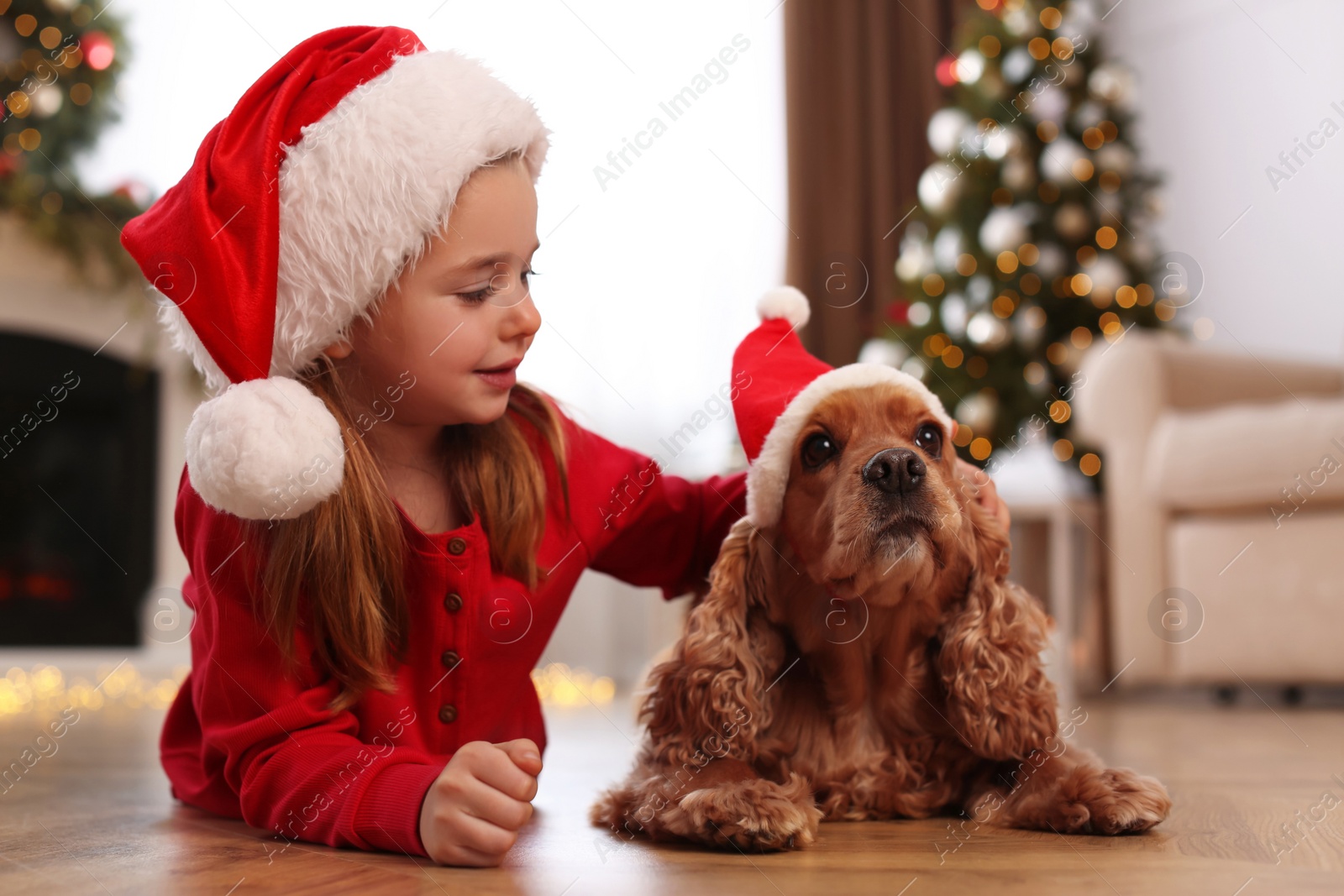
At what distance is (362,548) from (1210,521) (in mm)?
2911

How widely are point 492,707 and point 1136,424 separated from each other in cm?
286

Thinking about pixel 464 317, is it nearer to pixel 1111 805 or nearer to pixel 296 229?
pixel 296 229

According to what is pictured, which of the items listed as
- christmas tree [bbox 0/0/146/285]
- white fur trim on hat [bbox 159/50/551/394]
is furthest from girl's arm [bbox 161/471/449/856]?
christmas tree [bbox 0/0/146/285]

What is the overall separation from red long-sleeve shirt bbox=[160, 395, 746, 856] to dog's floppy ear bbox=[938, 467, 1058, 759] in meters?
0.43

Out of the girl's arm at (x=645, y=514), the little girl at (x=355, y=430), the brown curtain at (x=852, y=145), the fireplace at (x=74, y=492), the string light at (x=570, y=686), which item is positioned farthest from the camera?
the brown curtain at (x=852, y=145)

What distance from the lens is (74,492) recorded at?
16.5ft

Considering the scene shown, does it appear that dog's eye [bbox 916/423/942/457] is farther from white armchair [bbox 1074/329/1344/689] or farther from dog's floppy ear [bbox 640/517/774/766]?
white armchair [bbox 1074/329/1344/689]

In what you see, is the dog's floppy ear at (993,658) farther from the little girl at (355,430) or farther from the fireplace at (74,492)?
the fireplace at (74,492)

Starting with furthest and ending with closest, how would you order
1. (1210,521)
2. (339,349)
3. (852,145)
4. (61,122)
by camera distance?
(852,145) → (61,122) → (1210,521) → (339,349)

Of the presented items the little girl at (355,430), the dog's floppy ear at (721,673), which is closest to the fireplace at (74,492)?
the little girl at (355,430)

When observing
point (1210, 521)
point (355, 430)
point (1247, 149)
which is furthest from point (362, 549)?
point (1247, 149)

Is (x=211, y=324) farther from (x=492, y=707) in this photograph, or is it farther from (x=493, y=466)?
(x=492, y=707)

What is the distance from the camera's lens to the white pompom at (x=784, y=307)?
166 centimetres

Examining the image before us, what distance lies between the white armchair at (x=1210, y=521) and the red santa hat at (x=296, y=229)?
2.63m
